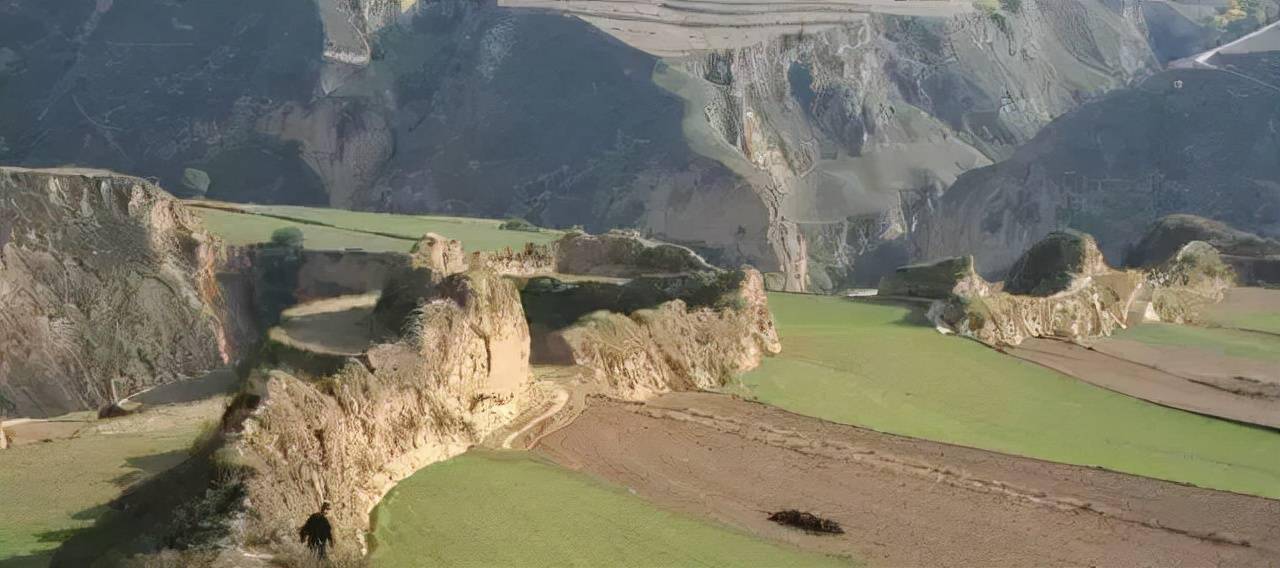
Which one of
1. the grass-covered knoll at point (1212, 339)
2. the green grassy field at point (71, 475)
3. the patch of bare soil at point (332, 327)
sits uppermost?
the patch of bare soil at point (332, 327)

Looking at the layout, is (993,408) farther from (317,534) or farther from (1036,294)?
(1036,294)

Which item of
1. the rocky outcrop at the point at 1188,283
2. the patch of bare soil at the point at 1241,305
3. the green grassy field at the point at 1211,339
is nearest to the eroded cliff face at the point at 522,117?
the rocky outcrop at the point at 1188,283

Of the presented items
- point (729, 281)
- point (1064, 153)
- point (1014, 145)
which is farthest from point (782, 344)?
point (1014, 145)

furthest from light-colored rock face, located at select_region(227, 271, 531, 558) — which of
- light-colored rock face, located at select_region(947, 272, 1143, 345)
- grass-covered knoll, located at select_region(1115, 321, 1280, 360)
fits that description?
grass-covered knoll, located at select_region(1115, 321, 1280, 360)

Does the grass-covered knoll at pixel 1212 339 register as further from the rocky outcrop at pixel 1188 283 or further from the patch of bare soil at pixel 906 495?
the patch of bare soil at pixel 906 495

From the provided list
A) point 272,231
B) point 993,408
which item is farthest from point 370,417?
point 272,231

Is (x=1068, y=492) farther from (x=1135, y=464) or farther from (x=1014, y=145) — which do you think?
(x=1014, y=145)
